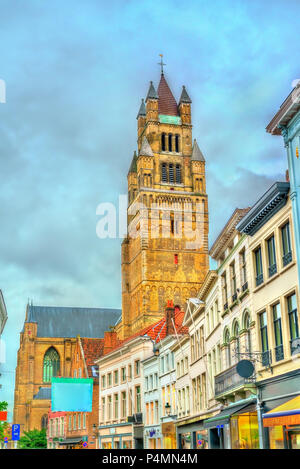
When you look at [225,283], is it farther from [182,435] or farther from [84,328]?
[84,328]

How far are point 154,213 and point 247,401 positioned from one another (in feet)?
236

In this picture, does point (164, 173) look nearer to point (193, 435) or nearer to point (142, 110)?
point (142, 110)

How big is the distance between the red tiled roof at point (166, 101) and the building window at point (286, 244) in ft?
292

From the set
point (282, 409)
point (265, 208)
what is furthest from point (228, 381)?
point (282, 409)

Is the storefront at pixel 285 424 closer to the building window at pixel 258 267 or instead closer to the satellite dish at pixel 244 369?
the satellite dish at pixel 244 369

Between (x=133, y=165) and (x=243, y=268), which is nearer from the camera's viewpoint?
(x=243, y=268)

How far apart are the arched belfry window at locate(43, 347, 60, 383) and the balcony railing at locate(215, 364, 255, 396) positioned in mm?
92029

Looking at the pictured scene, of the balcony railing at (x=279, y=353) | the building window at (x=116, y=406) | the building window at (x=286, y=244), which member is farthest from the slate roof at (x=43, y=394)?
the building window at (x=286, y=244)

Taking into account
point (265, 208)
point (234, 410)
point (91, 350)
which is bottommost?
point (234, 410)

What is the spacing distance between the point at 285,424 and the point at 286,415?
0.26 metres

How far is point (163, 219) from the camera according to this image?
9500cm

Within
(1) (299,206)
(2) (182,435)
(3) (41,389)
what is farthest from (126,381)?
(3) (41,389)

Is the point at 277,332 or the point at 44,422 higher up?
the point at 277,332

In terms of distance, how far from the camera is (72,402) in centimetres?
4881
